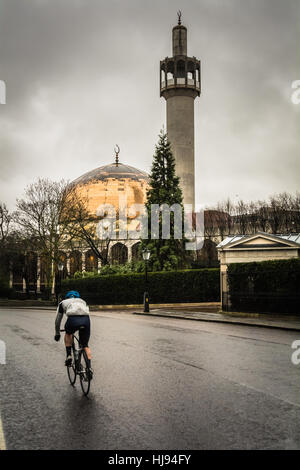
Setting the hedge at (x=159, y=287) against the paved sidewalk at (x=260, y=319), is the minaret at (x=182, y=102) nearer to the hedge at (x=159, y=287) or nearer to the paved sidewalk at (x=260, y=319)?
the hedge at (x=159, y=287)

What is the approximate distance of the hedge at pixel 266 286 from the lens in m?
24.7

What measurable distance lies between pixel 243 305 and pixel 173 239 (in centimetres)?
1899

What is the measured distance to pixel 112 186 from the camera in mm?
84312

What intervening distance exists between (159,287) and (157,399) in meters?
32.9

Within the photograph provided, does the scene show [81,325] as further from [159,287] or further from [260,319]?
[159,287]

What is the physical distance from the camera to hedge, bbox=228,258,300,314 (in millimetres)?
24683

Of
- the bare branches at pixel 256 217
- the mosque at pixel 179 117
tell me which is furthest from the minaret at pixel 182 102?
the bare branches at pixel 256 217

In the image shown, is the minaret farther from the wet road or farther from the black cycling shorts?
the black cycling shorts

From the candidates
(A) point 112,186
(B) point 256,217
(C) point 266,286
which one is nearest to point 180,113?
(B) point 256,217

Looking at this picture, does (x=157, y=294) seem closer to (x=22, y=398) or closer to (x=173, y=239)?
(x=173, y=239)

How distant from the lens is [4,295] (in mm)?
68562

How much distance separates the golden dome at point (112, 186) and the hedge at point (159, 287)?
119 ft

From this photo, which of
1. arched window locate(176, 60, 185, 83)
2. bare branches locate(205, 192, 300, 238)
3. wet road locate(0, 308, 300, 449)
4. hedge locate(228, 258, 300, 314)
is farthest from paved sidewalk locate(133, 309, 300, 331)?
arched window locate(176, 60, 185, 83)
